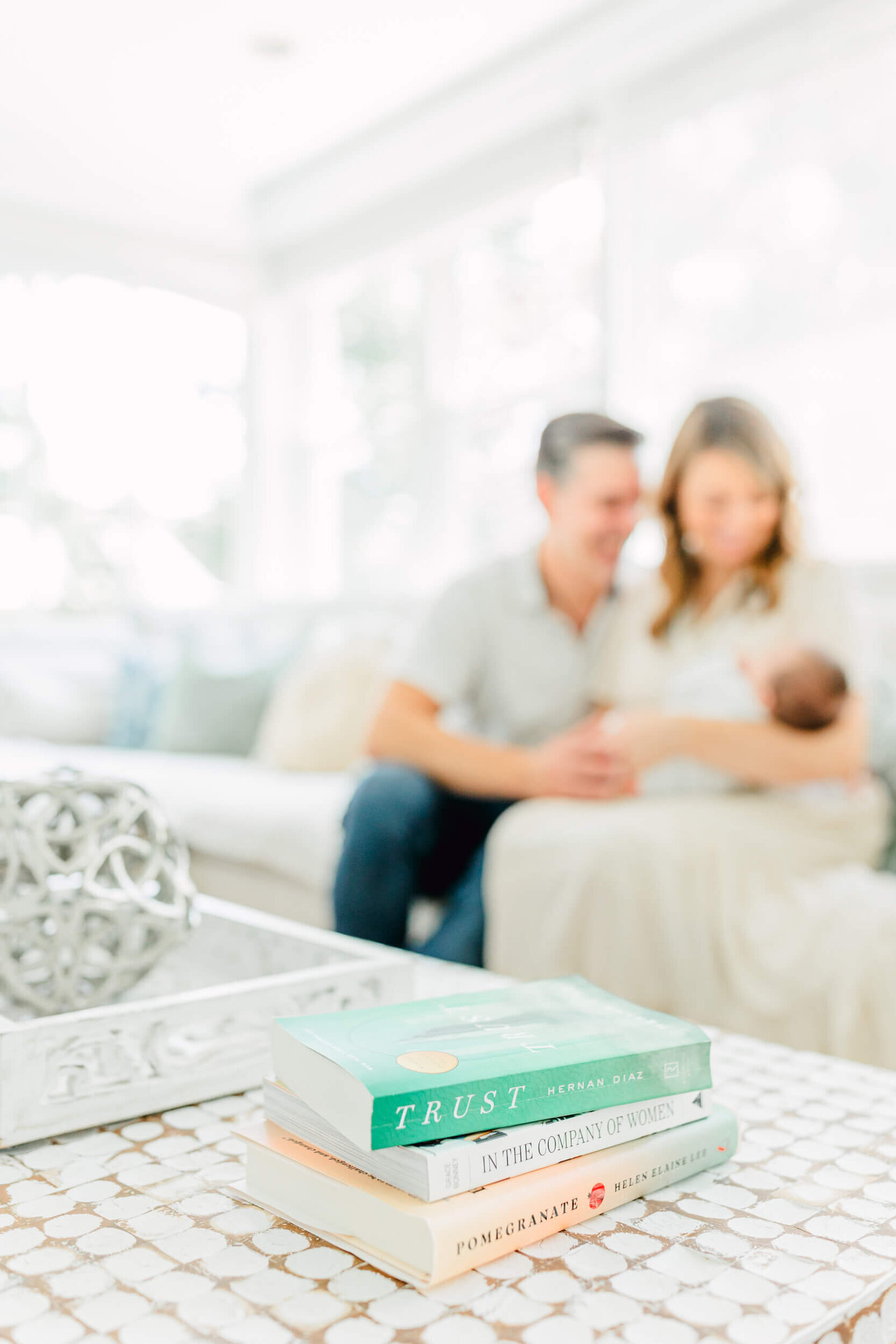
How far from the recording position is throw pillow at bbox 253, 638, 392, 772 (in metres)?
2.72

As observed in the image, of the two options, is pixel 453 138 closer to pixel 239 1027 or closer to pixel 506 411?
pixel 506 411

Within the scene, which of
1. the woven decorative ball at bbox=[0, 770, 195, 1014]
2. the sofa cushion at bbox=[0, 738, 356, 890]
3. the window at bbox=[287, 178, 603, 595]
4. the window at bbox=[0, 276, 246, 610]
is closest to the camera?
the woven decorative ball at bbox=[0, 770, 195, 1014]

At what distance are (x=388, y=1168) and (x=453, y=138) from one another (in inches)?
146

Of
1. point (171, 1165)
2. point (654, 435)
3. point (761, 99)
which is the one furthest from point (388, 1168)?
point (761, 99)

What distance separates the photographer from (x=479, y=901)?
1764 millimetres

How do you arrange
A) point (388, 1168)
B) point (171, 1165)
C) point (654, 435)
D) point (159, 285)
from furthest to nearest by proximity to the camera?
1. point (159, 285)
2. point (654, 435)
3. point (171, 1165)
4. point (388, 1168)

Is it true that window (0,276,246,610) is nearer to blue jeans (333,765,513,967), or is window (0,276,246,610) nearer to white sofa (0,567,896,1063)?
white sofa (0,567,896,1063)

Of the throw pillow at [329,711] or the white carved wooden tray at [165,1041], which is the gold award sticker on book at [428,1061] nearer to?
the white carved wooden tray at [165,1041]

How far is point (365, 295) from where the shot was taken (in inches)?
172

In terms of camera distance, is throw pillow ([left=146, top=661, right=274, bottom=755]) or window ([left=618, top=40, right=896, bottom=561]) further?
throw pillow ([left=146, top=661, right=274, bottom=755])

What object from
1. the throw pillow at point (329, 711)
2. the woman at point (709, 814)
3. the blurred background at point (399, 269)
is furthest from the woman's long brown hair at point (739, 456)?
the throw pillow at point (329, 711)

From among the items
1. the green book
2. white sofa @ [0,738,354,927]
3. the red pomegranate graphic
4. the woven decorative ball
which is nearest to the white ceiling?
white sofa @ [0,738,354,927]

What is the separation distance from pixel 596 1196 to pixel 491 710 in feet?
4.79

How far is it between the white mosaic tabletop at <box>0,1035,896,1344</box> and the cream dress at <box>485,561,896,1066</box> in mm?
709
